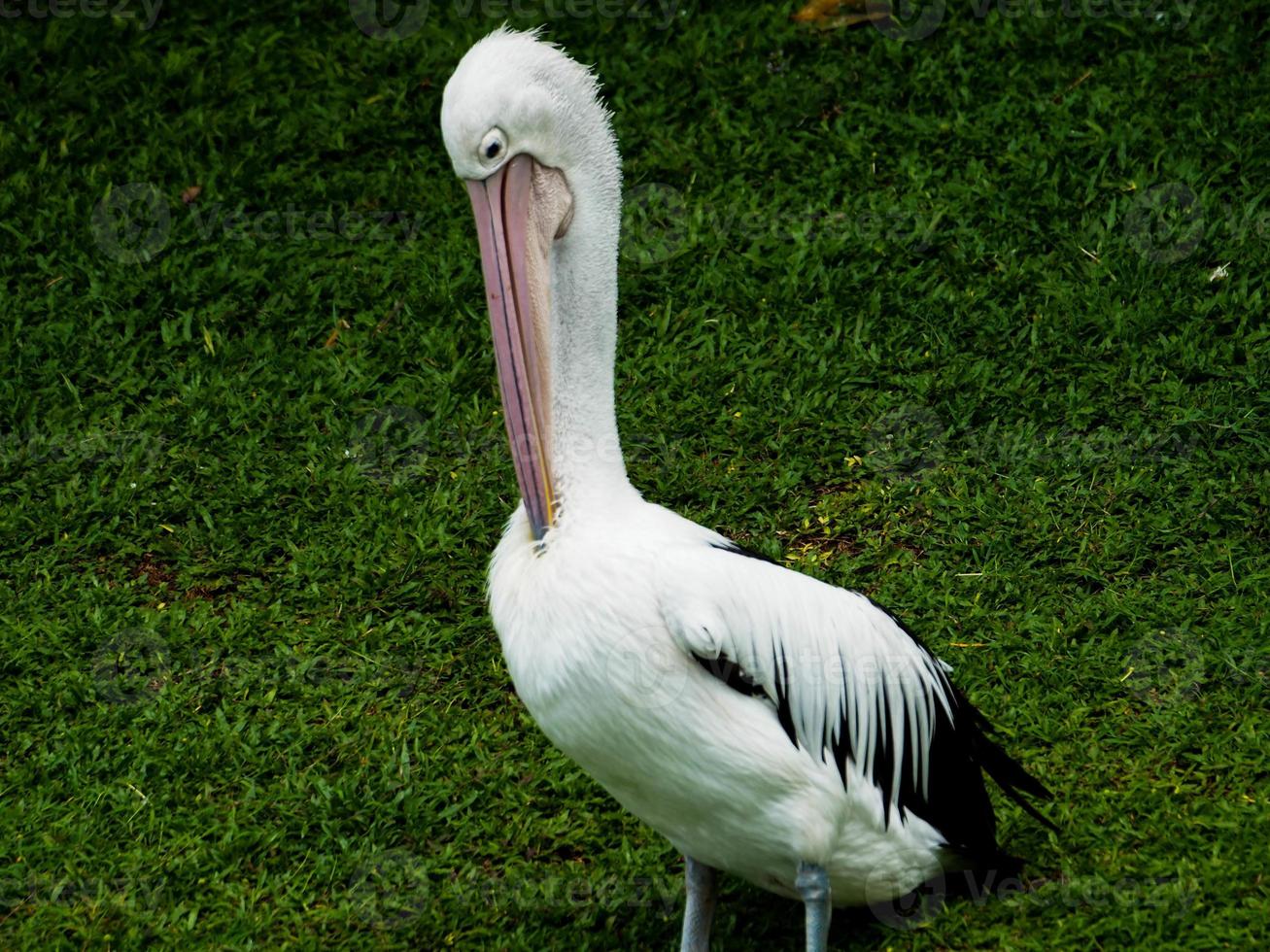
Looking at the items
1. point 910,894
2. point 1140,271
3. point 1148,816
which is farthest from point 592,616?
point 1140,271

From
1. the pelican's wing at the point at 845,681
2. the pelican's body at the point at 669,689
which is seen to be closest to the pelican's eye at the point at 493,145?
the pelican's body at the point at 669,689

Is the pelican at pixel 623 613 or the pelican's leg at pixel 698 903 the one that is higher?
the pelican at pixel 623 613

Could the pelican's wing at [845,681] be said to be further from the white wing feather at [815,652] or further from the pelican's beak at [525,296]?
the pelican's beak at [525,296]

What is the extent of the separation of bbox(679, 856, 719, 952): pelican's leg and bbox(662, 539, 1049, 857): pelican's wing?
48 centimetres

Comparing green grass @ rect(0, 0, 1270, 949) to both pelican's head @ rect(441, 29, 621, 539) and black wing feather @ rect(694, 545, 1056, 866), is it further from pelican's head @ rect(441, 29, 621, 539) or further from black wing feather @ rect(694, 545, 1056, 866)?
pelican's head @ rect(441, 29, 621, 539)

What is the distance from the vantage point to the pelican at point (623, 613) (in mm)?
3516

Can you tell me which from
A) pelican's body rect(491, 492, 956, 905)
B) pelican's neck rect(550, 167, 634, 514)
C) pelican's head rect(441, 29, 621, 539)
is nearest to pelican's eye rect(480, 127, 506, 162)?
pelican's head rect(441, 29, 621, 539)

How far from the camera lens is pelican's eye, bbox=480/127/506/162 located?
352cm

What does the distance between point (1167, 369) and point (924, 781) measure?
2498 millimetres

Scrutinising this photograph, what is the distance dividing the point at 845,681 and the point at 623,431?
7.38ft

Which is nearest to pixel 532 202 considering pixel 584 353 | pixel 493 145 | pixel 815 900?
pixel 493 145

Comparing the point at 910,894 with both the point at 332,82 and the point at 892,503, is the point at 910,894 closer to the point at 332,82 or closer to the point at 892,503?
the point at 892,503

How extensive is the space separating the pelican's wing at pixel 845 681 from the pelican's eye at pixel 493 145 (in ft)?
3.23

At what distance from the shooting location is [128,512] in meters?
5.70
